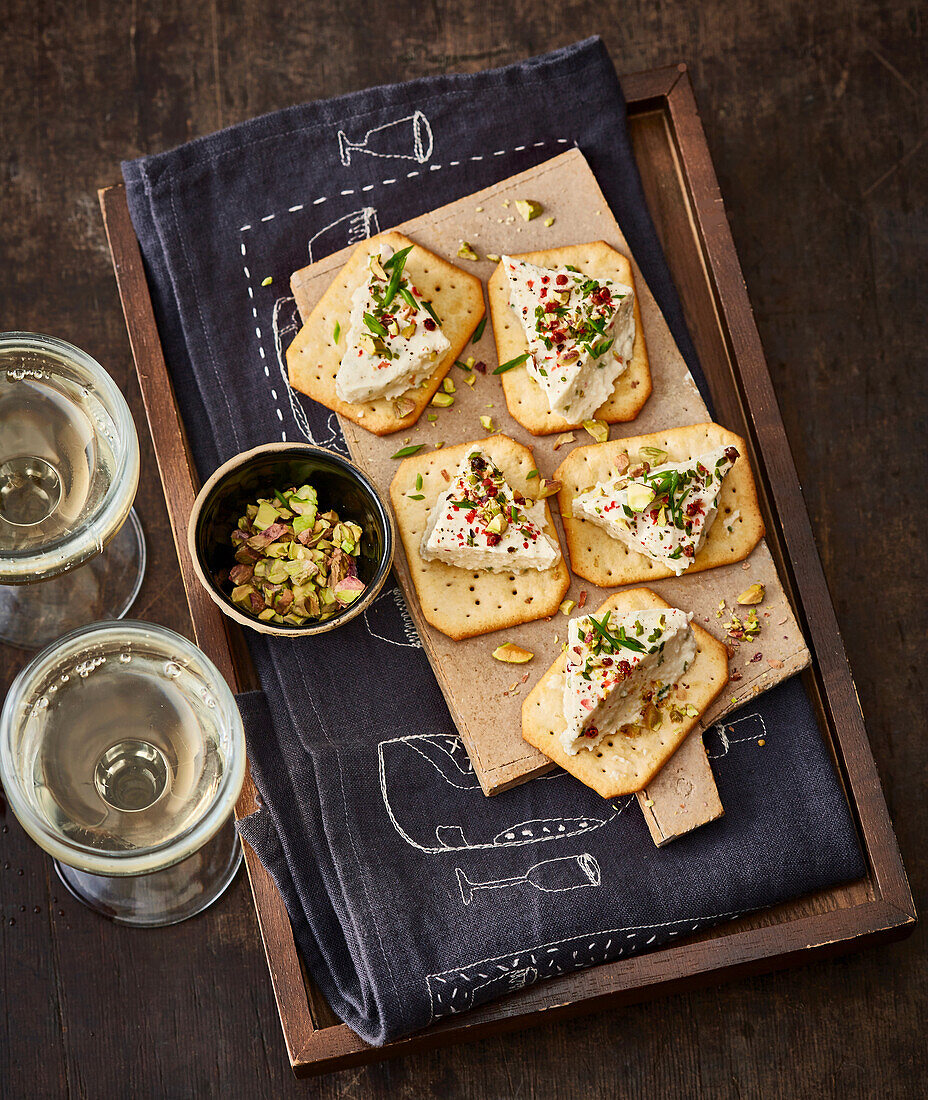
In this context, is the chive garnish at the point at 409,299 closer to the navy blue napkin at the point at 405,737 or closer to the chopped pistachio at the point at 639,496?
the navy blue napkin at the point at 405,737

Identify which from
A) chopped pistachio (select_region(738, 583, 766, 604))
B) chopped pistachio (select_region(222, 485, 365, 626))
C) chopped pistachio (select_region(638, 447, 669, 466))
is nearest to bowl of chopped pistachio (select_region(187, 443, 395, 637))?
chopped pistachio (select_region(222, 485, 365, 626))

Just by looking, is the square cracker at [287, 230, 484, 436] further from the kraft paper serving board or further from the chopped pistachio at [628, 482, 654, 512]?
the chopped pistachio at [628, 482, 654, 512]

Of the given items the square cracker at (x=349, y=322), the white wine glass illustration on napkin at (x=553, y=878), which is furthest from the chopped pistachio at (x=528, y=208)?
the white wine glass illustration on napkin at (x=553, y=878)

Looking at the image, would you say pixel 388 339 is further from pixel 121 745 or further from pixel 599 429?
pixel 121 745

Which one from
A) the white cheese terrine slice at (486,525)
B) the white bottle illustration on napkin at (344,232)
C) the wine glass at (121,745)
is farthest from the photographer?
the white bottle illustration on napkin at (344,232)

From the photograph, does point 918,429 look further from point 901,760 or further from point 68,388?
point 68,388

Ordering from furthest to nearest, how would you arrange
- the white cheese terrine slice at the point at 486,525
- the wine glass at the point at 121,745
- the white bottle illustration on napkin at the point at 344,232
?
the white bottle illustration on napkin at the point at 344,232 → the white cheese terrine slice at the point at 486,525 → the wine glass at the point at 121,745
